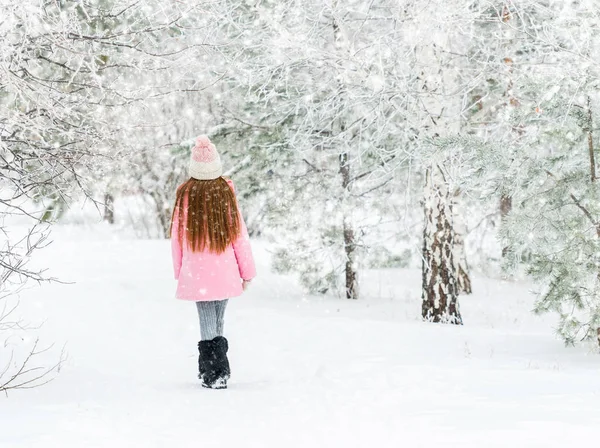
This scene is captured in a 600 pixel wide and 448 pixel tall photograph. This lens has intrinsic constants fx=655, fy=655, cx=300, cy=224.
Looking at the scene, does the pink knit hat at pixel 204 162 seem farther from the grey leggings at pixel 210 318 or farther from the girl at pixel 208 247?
the grey leggings at pixel 210 318

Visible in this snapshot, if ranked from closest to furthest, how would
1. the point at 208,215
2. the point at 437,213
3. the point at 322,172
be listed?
the point at 208,215
the point at 437,213
the point at 322,172

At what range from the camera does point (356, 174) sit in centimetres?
1113

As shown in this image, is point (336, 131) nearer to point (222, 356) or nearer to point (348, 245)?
point (348, 245)

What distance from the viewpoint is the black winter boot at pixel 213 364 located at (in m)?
5.44

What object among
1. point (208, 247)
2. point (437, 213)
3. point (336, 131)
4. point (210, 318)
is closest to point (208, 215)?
point (208, 247)

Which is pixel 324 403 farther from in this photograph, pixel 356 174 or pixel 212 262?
pixel 356 174

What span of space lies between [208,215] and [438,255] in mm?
4508

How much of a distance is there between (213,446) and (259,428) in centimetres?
44

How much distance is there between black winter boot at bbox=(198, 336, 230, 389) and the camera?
5.44 m

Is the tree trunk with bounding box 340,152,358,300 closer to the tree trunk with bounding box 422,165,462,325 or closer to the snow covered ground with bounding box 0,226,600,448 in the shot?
the snow covered ground with bounding box 0,226,600,448

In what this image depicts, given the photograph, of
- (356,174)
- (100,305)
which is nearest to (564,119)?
(356,174)

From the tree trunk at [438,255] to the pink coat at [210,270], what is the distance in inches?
153

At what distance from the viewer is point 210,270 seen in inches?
214

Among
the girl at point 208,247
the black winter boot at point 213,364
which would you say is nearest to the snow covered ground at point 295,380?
the black winter boot at point 213,364
